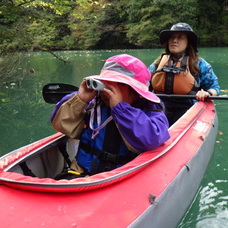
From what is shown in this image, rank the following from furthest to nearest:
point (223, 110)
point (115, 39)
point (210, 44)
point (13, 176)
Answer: point (115, 39)
point (210, 44)
point (223, 110)
point (13, 176)

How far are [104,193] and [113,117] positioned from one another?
1.31 feet

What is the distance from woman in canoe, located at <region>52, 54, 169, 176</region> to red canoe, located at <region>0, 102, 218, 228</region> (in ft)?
0.50

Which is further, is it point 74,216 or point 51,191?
point 51,191

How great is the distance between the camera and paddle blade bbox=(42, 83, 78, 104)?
2646mm

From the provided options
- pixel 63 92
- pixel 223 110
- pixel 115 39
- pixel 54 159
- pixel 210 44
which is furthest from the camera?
pixel 115 39

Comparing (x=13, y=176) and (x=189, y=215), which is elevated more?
(x=13, y=176)

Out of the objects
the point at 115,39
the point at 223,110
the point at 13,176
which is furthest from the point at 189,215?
the point at 115,39

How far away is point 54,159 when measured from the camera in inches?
88.0

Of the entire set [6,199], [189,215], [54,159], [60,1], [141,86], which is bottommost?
[189,215]

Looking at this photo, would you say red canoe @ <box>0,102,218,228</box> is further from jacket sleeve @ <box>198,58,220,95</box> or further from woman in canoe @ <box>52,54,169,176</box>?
jacket sleeve @ <box>198,58,220,95</box>

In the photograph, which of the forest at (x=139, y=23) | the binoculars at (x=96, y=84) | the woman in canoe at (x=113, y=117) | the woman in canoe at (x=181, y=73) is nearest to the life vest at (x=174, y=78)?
the woman in canoe at (x=181, y=73)

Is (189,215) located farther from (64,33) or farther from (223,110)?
Answer: (64,33)

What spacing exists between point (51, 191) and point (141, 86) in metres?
0.73

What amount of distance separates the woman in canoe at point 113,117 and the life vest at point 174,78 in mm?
1643
